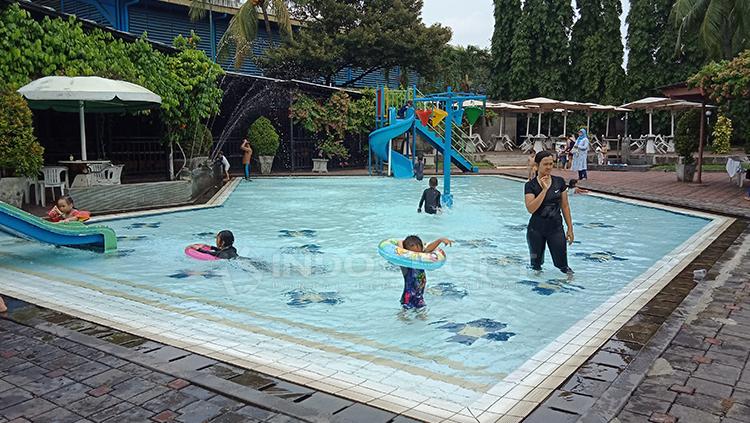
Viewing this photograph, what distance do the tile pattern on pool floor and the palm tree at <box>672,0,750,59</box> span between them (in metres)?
20.8

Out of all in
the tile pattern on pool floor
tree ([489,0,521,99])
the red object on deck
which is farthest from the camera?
tree ([489,0,521,99])

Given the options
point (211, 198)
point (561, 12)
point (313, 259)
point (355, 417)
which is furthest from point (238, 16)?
point (355, 417)

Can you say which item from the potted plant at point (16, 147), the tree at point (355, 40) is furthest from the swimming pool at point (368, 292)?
the tree at point (355, 40)

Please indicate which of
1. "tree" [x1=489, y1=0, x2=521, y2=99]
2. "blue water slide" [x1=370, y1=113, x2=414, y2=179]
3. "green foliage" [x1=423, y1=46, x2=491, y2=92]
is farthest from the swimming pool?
"green foliage" [x1=423, y1=46, x2=491, y2=92]

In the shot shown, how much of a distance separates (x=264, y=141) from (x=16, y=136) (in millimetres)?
12987

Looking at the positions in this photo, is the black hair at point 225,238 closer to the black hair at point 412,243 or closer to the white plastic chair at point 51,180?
the black hair at point 412,243

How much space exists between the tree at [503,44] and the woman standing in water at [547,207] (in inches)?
1405

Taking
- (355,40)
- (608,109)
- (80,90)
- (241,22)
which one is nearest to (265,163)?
(241,22)

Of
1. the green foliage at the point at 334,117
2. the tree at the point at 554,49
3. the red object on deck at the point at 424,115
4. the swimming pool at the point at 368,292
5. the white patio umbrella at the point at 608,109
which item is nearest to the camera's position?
the swimming pool at the point at 368,292

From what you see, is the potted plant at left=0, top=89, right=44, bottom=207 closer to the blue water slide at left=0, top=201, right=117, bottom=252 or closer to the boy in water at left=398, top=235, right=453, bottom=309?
the blue water slide at left=0, top=201, right=117, bottom=252

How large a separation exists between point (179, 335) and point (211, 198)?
1130cm

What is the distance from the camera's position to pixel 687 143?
19.8 metres

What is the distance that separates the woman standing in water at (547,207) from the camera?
7316 millimetres

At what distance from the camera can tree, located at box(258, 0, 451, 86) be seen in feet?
93.7
